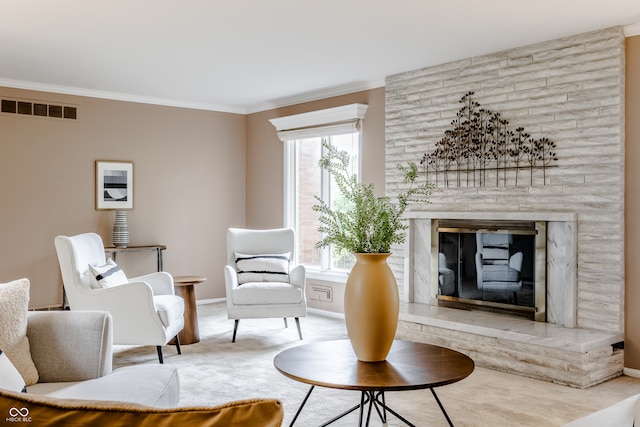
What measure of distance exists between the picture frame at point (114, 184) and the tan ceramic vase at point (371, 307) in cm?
450

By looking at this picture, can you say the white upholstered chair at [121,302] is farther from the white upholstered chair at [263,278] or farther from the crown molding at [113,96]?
the crown molding at [113,96]

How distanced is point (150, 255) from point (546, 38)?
187 inches

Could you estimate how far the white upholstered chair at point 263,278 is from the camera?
16.6 ft

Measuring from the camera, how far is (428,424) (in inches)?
123

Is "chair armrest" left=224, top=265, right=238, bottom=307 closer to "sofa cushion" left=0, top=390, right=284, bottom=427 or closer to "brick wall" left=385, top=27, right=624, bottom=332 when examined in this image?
"brick wall" left=385, top=27, right=624, bottom=332

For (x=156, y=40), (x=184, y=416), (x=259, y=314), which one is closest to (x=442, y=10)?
(x=156, y=40)

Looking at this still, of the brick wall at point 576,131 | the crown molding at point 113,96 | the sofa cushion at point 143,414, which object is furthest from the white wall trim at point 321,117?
the sofa cushion at point 143,414

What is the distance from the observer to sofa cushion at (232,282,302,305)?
16.5 ft

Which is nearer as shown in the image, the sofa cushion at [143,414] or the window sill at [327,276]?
the sofa cushion at [143,414]

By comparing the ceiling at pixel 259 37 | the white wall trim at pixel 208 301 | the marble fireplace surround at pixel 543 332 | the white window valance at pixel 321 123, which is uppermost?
the ceiling at pixel 259 37

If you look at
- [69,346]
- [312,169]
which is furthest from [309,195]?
[69,346]

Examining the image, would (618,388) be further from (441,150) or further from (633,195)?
(441,150)

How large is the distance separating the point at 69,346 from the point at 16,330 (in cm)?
22

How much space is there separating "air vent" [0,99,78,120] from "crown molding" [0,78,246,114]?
0.15 m
